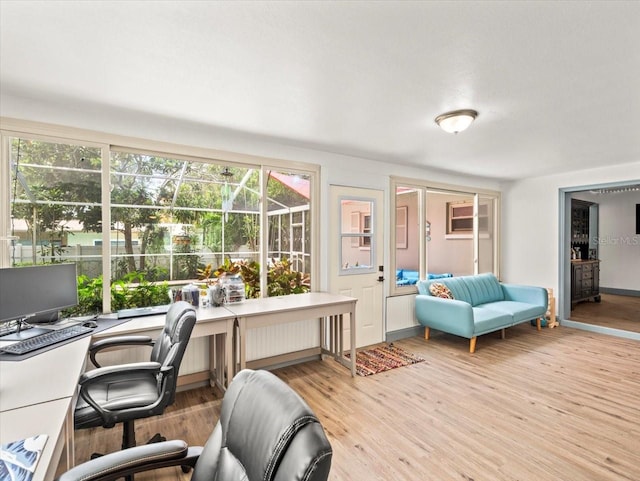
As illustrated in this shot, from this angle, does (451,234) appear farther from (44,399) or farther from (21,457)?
(21,457)

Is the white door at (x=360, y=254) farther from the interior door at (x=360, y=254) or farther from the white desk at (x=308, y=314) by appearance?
the white desk at (x=308, y=314)

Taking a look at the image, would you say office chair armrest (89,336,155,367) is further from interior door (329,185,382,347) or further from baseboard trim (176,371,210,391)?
interior door (329,185,382,347)

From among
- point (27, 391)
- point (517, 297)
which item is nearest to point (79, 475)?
point (27, 391)

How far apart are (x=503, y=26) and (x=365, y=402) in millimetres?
2767

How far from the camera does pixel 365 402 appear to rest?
9.47 feet

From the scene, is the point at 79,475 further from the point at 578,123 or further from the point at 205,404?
the point at 578,123

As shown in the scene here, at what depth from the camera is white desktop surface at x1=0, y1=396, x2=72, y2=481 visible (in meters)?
0.98

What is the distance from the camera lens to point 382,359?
12.7 feet

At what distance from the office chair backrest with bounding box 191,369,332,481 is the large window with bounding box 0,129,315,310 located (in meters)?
2.29

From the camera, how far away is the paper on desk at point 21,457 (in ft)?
2.92

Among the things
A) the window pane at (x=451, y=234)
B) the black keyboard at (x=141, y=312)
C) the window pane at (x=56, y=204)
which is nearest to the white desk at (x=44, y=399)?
the black keyboard at (x=141, y=312)

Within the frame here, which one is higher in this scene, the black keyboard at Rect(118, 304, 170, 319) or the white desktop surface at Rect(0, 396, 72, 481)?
the black keyboard at Rect(118, 304, 170, 319)

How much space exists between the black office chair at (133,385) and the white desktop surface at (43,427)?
46cm

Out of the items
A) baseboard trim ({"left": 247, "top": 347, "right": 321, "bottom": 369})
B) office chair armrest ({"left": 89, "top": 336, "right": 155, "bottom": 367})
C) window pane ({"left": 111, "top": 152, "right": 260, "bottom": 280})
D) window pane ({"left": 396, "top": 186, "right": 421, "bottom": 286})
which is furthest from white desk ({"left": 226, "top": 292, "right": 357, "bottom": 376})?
window pane ({"left": 396, "top": 186, "right": 421, "bottom": 286})
